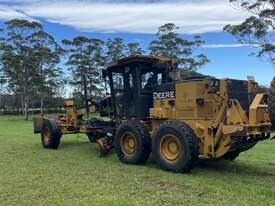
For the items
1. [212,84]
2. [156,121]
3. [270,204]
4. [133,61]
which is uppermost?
[133,61]

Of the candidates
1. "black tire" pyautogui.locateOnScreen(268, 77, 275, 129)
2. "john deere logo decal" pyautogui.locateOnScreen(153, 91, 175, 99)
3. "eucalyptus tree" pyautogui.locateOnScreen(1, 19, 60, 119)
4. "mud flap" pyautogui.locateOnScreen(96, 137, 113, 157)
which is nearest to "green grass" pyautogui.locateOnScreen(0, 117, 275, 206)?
"mud flap" pyautogui.locateOnScreen(96, 137, 113, 157)

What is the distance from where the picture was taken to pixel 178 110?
403 inches

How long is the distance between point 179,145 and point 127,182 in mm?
1535

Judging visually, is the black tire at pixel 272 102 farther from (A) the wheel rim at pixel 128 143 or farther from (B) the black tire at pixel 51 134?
(A) the wheel rim at pixel 128 143

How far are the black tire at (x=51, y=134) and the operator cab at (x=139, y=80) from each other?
2917 mm

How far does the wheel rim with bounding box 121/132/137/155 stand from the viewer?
10885mm

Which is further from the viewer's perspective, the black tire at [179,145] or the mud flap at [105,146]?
the mud flap at [105,146]

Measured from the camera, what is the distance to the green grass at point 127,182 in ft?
23.3

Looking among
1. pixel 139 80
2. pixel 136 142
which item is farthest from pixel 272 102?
pixel 136 142

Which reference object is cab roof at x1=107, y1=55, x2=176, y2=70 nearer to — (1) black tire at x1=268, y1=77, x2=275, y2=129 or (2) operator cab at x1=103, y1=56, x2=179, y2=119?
(2) operator cab at x1=103, y1=56, x2=179, y2=119

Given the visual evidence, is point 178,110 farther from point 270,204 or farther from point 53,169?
point 270,204

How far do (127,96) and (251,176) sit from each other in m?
4.01

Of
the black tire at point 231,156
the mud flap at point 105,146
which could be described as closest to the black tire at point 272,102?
the black tire at point 231,156

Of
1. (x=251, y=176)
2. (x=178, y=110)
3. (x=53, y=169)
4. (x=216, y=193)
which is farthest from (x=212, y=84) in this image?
(x=53, y=169)
